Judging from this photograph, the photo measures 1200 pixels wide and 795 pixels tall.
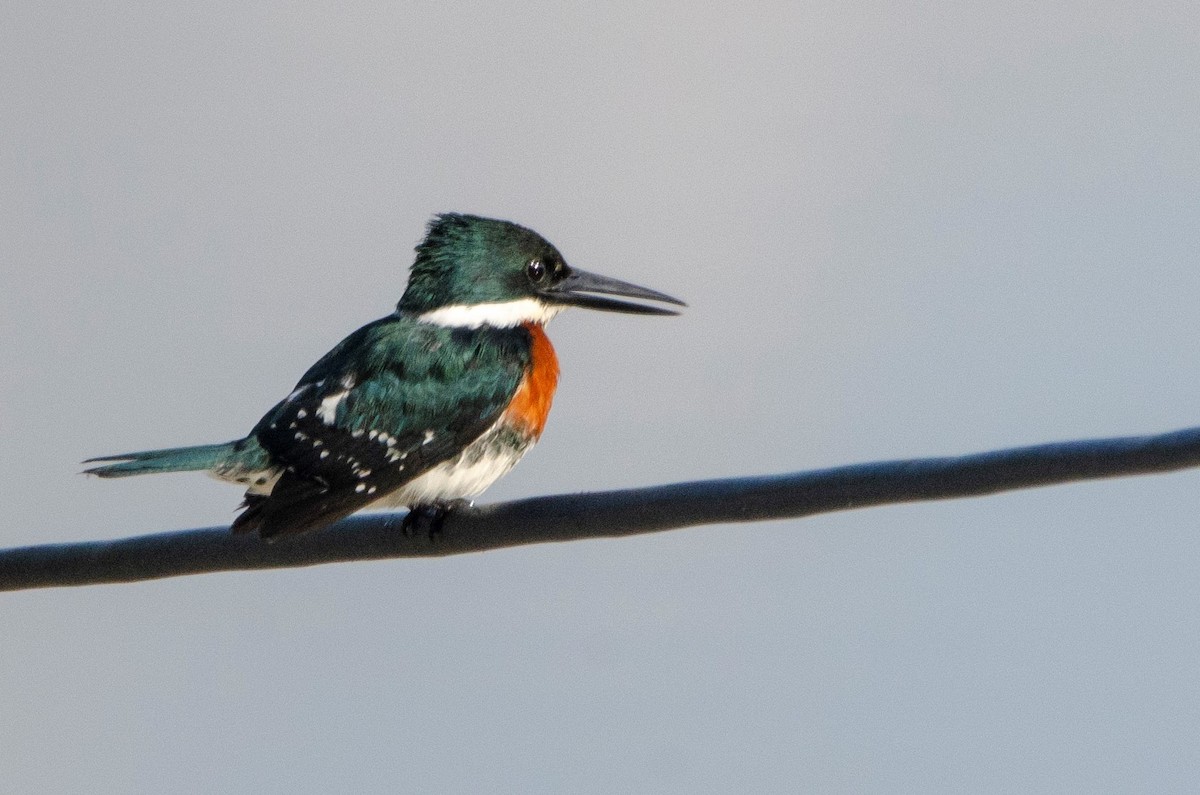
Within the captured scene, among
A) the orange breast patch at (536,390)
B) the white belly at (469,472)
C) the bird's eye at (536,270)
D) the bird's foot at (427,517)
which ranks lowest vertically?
the bird's foot at (427,517)

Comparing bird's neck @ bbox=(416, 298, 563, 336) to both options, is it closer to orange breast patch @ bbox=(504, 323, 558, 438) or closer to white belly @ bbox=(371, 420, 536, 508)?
orange breast patch @ bbox=(504, 323, 558, 438)

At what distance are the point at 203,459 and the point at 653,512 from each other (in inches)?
74.2

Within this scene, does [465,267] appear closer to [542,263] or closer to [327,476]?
[542,263]

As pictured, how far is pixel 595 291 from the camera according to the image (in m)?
5.06

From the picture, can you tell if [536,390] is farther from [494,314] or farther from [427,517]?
[427,517]

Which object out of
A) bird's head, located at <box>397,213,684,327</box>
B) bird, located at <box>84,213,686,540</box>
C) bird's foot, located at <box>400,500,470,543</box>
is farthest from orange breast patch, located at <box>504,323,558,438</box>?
bird's foot, located at <box>400,500,470,543</box>

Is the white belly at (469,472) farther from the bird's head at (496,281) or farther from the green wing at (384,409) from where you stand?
the bird's head at (496,281)

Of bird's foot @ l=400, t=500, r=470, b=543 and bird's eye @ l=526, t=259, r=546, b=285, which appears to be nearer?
bird's foot @ l=400, t=500, r=470, b=543

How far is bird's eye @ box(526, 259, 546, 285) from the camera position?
16.4 feet

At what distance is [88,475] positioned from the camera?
3.83 metres

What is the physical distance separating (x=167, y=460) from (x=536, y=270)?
1.45m

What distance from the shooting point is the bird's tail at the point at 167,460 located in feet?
12.8

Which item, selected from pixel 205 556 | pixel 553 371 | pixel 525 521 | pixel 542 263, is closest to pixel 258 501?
pixel 205 556

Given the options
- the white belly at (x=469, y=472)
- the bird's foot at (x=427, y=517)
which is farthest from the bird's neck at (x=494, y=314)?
the bird's foot at (x=427, y=517)
